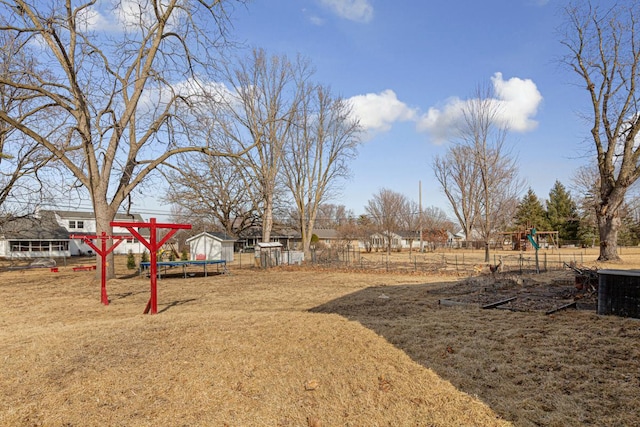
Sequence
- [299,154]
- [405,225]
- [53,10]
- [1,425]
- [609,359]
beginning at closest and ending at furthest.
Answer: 1. [1,425]
2. [609,359]
3. [53,10]
4. [299,154]
5. [405,225]

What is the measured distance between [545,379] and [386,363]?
163cm

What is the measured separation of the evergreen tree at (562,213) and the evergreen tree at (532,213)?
90 centimetres

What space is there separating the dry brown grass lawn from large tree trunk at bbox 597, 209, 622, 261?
705 inches

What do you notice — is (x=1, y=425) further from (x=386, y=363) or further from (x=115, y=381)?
(x=386, y=363)

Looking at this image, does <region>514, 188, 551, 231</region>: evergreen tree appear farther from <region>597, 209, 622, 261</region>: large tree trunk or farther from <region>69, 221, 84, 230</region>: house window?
<region>69, 221, 84, 230</region>: house window

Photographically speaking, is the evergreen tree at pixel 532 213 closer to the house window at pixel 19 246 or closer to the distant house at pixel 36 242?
the distant house at pixel 36 242

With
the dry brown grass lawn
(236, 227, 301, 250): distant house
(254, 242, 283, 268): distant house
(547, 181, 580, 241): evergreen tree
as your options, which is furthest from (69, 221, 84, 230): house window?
(547, 181, 580, 241): evergreen tree

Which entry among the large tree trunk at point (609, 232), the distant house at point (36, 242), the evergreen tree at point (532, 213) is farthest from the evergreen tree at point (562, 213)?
the distant house at point (36, 242)

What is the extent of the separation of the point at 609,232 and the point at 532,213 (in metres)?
39.4

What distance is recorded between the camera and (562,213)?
2202 inches

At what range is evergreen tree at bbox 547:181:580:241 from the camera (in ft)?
180

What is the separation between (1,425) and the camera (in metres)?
3.06

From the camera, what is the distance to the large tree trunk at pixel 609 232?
21.0m

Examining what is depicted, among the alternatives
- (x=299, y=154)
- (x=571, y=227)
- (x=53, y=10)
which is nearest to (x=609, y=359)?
(x=53, y=10)
